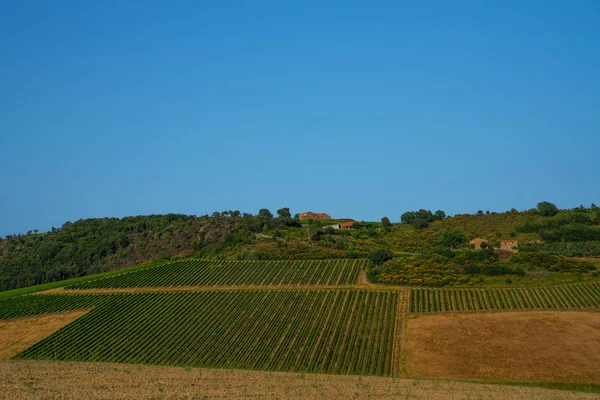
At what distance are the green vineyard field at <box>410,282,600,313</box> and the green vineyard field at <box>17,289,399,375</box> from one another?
3.91 m

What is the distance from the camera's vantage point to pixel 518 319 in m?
64.1

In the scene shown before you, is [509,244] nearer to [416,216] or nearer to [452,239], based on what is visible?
[452,239]

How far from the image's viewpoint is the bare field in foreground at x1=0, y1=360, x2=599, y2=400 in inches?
1622

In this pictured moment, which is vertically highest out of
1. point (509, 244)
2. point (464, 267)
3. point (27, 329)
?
point (509, 244)

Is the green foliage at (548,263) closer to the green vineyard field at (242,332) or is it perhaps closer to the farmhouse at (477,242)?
the farmhouse at (477,242)

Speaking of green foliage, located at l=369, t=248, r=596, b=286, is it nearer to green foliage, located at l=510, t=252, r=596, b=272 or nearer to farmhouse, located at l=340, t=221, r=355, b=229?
green foliage, located at l=510, t=252, r=596, b=272

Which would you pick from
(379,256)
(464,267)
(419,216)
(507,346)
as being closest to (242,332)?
(507,346)

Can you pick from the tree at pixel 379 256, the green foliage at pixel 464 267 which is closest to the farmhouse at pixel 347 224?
the tree at pixel 379 256

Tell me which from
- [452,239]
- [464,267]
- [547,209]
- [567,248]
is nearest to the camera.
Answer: [464,267]

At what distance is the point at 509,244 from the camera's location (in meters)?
100

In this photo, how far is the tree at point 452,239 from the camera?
103812 mm

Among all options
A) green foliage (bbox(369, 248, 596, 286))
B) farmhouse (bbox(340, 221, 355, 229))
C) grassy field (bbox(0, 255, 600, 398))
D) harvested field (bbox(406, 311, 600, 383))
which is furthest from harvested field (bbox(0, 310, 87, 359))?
farmhouse (bbox(340, 221, 355, 229))

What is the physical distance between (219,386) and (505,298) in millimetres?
39329

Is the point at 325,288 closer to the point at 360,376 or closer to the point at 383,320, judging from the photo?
the point at 383,320
